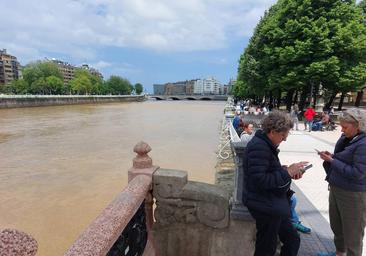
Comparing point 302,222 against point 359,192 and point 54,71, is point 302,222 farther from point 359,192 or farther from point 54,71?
point 54,71

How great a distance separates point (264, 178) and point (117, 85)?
13689 centimetres

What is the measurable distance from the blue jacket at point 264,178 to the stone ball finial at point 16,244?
1782 millimetres

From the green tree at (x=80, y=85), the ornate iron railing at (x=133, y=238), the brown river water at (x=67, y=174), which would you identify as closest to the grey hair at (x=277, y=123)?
the ornate iron railing at (x=133, y=238)

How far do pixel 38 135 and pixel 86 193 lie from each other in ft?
47.7

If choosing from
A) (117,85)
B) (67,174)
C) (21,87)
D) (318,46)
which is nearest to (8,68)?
(117,85)

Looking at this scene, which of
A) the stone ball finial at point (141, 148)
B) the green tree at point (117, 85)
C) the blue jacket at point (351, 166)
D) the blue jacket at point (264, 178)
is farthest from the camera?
the green tree at point (117, 85)

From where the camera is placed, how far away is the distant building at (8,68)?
12206 cm

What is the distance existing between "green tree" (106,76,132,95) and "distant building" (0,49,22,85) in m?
38.3

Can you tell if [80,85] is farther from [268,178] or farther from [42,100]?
[268,178]

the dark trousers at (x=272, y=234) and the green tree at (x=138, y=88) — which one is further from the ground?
the dark trousers at (x=272, y=234)

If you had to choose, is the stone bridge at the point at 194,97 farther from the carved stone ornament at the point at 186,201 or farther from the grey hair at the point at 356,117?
the grey hair at the point at 356,117

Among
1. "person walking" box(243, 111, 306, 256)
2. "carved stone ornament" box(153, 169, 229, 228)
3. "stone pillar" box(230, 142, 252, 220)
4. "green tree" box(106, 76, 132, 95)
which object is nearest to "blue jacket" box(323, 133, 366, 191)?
"person walking" box(243, 111, 306, 256)

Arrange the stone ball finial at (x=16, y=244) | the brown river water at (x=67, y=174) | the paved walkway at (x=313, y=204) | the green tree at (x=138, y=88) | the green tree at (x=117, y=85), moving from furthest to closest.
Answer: the green tree at (x=138, y=88), the green tree at (x=117, y=85), the brown river water at (x=67, y=174), the paved walkway at (x=313, y=204), the stone ball finial at (x=16, y=244)

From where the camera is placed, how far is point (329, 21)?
78.3ft
